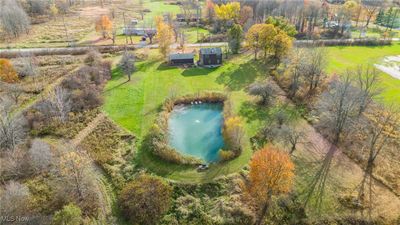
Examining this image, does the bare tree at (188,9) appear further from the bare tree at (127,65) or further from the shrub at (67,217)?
the shrub at (67,217)

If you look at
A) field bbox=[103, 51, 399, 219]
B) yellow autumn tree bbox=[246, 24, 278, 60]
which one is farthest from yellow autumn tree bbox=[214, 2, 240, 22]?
yellow autumn tree bbox=[246, 24, 278, 60]

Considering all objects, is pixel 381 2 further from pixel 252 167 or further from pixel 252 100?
pixel 252 167

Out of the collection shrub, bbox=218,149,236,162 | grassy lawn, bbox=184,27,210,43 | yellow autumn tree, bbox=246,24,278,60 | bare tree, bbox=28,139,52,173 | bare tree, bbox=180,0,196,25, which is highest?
bare tree, bbox=180,0,196,25

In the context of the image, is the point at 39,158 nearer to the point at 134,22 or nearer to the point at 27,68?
the point at 27,68

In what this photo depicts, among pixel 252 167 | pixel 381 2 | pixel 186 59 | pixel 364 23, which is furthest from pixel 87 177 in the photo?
pixel 381 2

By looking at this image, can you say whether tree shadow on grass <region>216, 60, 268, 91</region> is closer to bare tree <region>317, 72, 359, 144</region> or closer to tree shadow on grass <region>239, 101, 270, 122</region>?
tree shadow on grass <region>239, 101, 270, 122</region>

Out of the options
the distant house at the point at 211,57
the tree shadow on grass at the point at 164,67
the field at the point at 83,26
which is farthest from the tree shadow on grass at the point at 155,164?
the field at the point at 83,26
